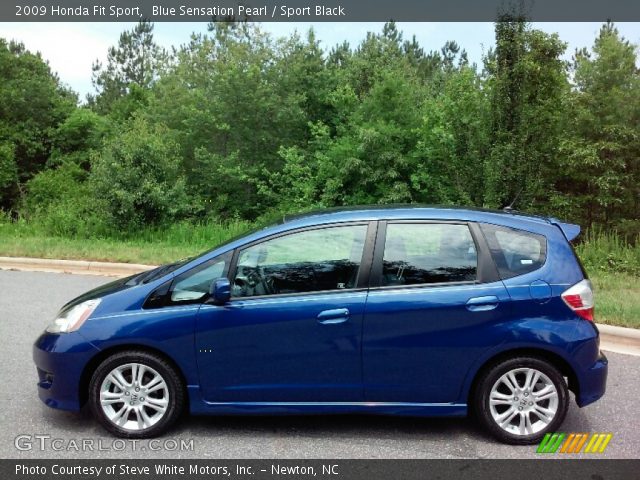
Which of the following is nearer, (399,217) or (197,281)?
(197,281)

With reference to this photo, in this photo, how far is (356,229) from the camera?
416 centimetres

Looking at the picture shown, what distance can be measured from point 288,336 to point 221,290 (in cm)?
52

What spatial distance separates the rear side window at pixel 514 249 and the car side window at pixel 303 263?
2.90 feet

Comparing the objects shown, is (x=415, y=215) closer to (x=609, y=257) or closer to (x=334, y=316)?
(x=334, y=316)

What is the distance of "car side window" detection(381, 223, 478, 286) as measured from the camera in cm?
403

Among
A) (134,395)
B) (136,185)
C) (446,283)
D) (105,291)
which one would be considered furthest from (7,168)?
(446,283)

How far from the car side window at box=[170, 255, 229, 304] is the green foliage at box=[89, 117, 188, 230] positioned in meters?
10.9

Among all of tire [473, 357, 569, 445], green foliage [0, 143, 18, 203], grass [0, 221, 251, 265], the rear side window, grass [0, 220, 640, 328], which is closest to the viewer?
tire [473, 357, 569, 445]

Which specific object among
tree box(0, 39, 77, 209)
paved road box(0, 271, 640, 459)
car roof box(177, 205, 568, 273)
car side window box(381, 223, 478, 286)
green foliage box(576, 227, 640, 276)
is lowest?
paved road box(0, 271, 640, 459)

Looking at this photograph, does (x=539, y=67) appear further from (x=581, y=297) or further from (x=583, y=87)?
(x=581, y=297)

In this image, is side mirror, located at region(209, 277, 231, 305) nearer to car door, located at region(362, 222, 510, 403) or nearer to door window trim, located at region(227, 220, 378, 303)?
door window trim, located at region(227, 220, 378, 303)

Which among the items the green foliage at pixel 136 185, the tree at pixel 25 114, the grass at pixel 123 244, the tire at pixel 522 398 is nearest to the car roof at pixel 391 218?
the tire at pixel 522 398

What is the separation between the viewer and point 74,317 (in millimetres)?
4105

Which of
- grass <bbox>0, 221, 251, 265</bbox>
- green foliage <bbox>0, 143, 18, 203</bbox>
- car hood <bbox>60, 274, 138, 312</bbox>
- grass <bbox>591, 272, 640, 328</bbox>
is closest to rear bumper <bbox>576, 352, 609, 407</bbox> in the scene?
grass <bbox>591, 272, 640, 328</bbox>
